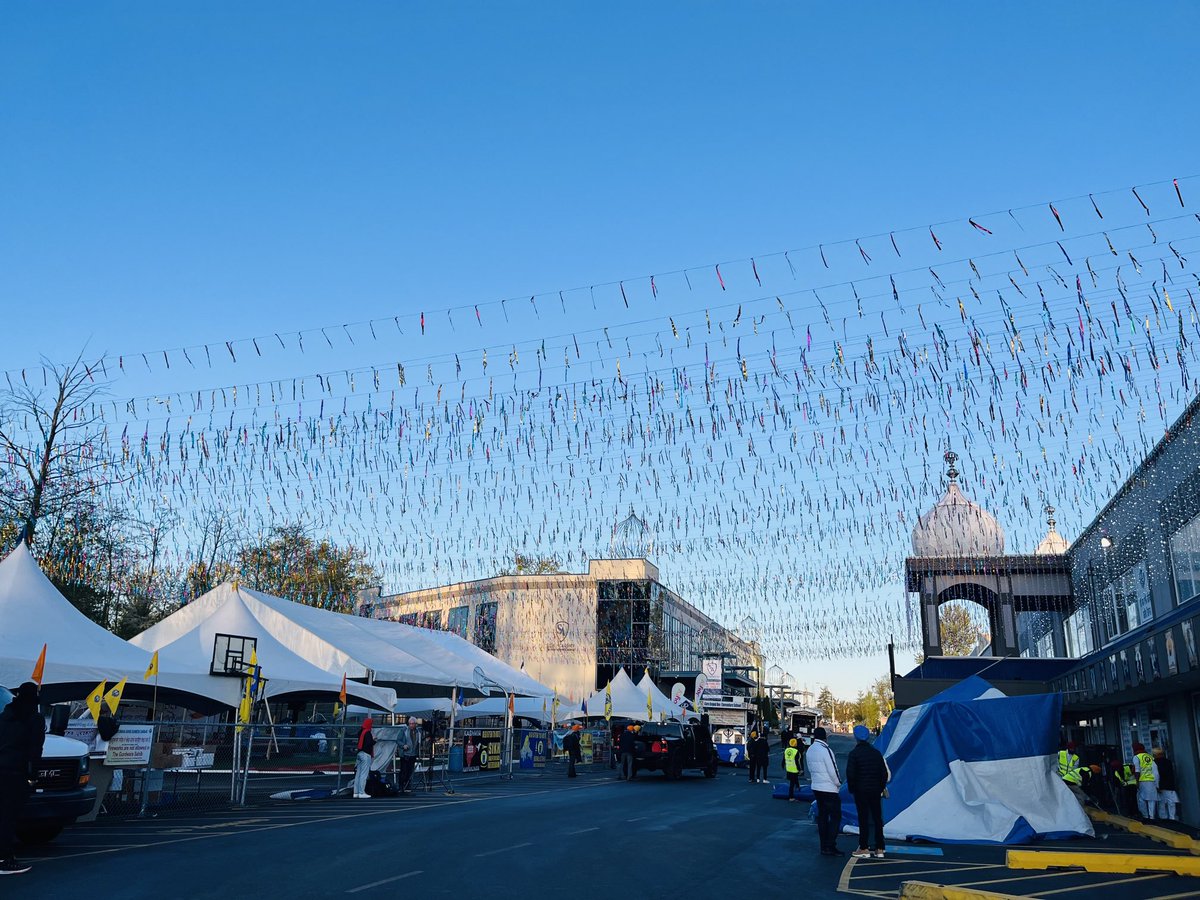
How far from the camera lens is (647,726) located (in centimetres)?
3347

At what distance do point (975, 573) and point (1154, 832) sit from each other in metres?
26.4

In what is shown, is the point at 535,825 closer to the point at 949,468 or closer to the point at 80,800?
the point at 80,800

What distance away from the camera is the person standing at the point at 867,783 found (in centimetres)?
1212

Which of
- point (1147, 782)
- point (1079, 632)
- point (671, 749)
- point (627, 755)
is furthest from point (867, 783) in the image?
point (1079, 632)

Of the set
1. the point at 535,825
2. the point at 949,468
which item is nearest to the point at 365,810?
the point at 535,825

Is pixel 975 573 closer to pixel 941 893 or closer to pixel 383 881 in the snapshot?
pixel 941 893

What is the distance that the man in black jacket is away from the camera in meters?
9.69

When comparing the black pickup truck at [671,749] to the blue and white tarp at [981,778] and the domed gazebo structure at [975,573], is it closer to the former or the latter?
the domed gazebo structure at [975,573]

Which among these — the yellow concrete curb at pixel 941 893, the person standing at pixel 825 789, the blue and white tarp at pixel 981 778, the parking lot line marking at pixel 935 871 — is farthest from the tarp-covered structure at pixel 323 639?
the yellow concrete curb at pixel 941 893

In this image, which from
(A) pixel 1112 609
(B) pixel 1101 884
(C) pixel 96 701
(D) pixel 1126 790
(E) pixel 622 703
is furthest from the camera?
(E) pixel 622 703

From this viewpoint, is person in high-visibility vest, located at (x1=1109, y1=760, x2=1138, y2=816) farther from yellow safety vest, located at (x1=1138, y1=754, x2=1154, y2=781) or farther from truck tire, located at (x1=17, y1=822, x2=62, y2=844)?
truck tire, located at (x1=17, y1=822, x2=62, y2=844)

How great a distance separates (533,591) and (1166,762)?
69.3m

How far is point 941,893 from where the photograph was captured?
8.89 m

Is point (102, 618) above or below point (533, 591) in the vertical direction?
below
